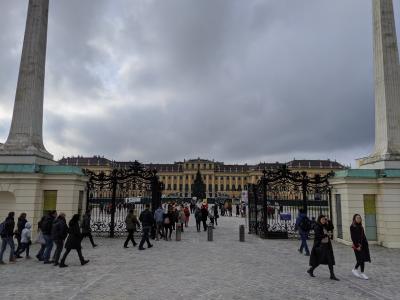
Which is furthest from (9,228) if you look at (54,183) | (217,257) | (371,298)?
(371,298)

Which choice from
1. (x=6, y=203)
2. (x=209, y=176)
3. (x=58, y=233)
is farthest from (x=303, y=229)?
(x=209, y=176)

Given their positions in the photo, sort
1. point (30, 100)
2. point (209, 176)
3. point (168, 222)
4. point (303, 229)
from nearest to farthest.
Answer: point (303, 229) → point (30, 100) → point (168, 222) → point (209, 176)

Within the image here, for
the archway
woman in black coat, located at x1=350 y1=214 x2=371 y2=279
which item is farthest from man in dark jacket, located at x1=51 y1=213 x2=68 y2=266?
woman in black coat, located at x1=350 y1=214 x2=371 y2=279

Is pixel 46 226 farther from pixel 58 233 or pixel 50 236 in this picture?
pixel 58 233

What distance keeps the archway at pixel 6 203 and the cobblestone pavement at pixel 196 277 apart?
3.93 m

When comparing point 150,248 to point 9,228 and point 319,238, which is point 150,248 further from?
point 319,238

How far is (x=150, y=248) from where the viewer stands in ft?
50.2

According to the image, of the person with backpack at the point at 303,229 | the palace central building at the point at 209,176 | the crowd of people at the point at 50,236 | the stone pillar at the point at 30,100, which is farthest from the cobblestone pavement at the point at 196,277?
the palace central building at the point at 209,176

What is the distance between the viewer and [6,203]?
1642 centimetres

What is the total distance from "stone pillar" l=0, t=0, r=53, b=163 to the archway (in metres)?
1.74

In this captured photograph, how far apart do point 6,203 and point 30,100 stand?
5.50 m

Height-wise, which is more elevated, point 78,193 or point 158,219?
point 78,193

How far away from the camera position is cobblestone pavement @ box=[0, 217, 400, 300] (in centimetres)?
798

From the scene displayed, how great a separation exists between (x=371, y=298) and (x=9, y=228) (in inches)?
457
